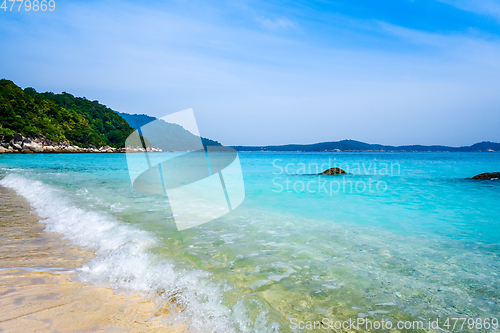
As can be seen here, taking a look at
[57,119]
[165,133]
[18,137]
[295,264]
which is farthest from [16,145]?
[295,264]


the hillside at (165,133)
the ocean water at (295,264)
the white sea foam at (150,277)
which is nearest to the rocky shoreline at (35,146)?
the hillside at (165,133)

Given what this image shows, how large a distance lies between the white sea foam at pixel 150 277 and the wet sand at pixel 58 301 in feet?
0.56

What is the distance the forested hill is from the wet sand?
7784cm

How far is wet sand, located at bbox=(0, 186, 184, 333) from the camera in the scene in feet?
7.83

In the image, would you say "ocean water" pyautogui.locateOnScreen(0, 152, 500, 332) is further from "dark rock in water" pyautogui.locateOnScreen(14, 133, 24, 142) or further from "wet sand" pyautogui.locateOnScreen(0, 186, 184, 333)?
"dark rock in water" pyautogui.locateOnScreen(14, 133, 24, 142)

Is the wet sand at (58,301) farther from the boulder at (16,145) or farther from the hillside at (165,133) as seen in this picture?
the boulder at (16,145)

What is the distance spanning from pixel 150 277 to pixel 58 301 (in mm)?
984

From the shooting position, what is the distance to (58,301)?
2764 mm

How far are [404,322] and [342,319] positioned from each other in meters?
0.62

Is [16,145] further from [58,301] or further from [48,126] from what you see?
[58,301]

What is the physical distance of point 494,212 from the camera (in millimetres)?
8359

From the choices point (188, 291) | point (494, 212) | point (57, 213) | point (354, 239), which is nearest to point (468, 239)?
Result: point (354, 239)

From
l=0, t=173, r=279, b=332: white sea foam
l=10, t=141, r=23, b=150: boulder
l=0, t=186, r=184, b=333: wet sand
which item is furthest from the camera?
l=10, t=141, r=23, b=150: boulder

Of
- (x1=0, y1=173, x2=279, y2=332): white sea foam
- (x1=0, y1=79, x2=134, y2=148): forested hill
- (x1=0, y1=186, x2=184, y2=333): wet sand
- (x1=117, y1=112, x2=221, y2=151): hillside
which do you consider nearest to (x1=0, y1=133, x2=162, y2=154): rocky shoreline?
(x1=0, y1=79, x2=134, y2=148): forested hill
